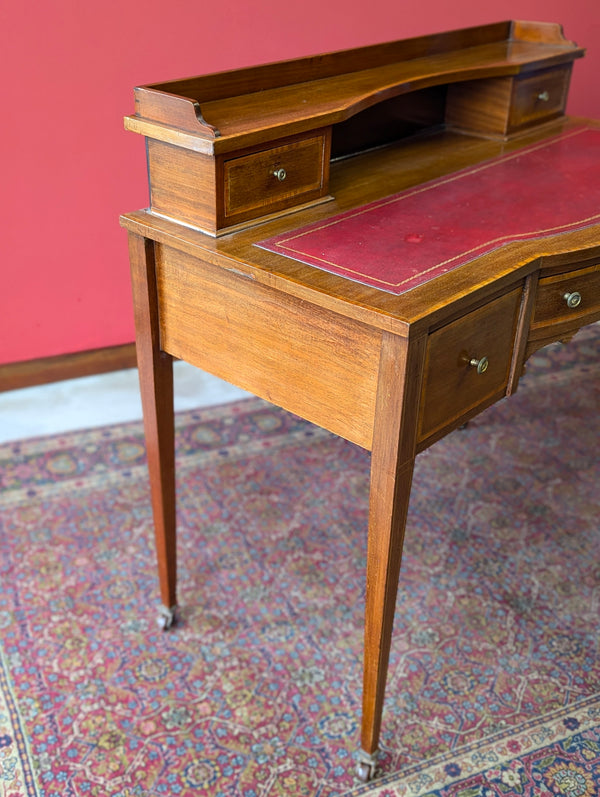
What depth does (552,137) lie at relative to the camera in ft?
8.27

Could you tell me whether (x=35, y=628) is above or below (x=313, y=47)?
below

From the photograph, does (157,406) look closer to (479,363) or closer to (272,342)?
(272,342)

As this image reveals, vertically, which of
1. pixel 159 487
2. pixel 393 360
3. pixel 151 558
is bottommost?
pixel 151 558

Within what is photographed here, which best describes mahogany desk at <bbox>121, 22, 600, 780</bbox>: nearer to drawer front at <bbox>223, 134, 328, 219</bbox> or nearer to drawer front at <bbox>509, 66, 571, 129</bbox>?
drawer front at <bbox>223, 134, 328, 219</bbox>

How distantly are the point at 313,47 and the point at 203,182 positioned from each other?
1.81m

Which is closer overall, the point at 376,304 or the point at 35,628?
the point at 376,304

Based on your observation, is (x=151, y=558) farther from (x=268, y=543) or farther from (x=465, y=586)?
(x=465, y=586)

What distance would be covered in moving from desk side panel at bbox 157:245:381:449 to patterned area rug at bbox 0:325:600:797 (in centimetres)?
82

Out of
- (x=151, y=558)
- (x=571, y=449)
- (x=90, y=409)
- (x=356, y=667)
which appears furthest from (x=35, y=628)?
(x=571, y=449)

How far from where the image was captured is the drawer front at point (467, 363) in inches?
64.0

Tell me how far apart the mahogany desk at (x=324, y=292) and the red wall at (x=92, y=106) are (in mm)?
1069

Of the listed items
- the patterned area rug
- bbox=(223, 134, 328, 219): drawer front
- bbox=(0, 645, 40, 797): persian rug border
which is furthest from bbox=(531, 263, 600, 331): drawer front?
Answer: bbox=(0, 645, 40, 797): persian rug border

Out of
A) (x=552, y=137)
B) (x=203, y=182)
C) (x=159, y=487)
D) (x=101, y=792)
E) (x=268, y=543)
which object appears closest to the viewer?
(x=203, y=182)

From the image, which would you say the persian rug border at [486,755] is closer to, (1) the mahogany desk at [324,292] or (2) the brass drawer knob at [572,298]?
(1) the mahogany desk at [324,292]
